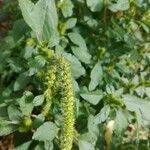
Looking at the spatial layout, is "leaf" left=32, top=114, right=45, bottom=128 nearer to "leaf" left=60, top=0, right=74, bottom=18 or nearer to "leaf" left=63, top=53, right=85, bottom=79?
"leaf" left=63, top=53, right=85, bottom=79

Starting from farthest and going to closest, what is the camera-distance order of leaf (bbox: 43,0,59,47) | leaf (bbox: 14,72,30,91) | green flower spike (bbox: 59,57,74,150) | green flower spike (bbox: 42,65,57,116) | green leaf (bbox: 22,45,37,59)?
leaf (bbox: 14,72,30,91) → green leaf (bbox: 22,45,37,59) → leaf (bbox: 43,0,59,47) → green flower spike (bbox: 42,65,57,116) → green flower spike (bbox: 59,57,74,150)

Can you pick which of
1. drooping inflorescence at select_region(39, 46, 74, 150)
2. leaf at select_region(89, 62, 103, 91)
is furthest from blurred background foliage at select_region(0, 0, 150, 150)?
drooping inflorescence at select_region(39, 46, 74, 150)

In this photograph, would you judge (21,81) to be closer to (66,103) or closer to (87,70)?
(87,70)

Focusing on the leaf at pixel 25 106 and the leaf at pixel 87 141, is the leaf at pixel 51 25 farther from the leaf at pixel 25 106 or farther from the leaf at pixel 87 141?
the leaf at pixel 87 141

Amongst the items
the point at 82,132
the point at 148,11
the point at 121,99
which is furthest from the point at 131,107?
the point at 148,11

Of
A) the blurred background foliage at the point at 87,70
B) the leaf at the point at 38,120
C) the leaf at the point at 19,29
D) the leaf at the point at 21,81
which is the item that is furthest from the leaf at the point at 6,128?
the leaf at the point at 19,29

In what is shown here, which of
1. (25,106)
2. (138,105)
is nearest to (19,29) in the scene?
(25,106)

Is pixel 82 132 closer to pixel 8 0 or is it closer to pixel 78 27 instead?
pixel 78 27

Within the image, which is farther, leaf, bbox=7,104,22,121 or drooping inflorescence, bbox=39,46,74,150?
leaf, bbox=7,104,22,121
